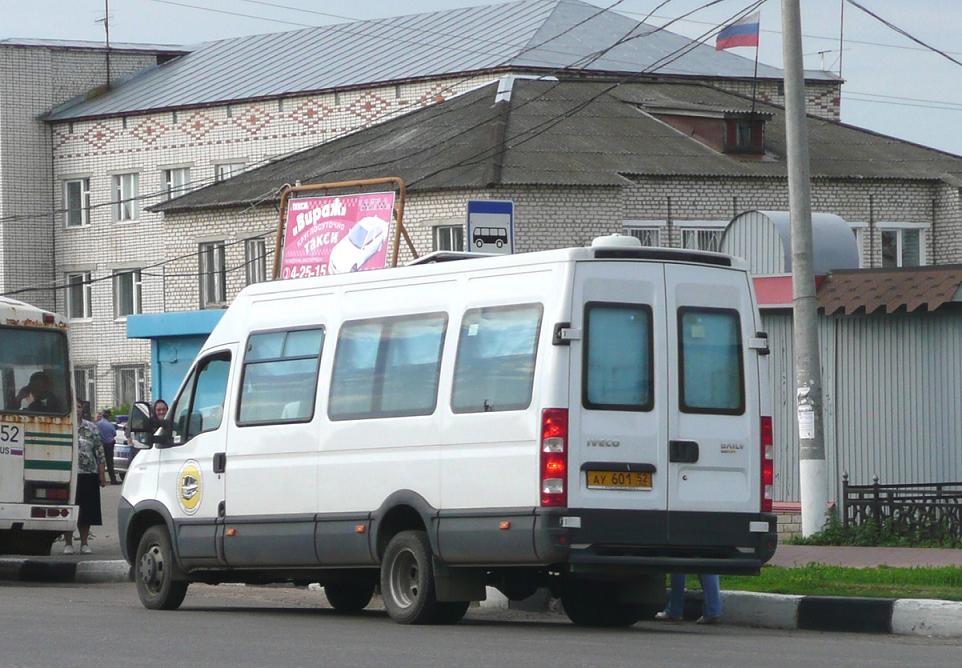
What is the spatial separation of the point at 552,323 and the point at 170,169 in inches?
1804

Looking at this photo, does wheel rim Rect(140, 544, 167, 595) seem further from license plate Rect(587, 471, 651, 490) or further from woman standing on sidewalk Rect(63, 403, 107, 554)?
woman standing on sidewalk Rect(63, 403, 107, 554)

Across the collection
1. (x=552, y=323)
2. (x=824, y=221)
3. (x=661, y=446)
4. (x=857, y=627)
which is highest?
(x=824, y=221)

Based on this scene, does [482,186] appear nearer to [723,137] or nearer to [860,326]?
[723,137]

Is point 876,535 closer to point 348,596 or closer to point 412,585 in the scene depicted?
point 348,596

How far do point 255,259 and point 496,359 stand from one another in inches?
1346

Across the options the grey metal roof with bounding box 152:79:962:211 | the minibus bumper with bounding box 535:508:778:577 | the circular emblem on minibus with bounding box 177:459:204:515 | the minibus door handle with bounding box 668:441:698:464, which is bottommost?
the minibus bumper with bounding box 535:508:778:577

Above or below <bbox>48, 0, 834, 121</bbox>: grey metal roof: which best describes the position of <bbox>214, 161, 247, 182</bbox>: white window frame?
below

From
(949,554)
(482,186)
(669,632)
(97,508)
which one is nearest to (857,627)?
(669,632)

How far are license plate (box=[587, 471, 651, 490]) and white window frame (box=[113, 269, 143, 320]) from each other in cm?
4590

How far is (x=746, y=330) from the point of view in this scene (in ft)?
42.5

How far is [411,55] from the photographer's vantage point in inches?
2131

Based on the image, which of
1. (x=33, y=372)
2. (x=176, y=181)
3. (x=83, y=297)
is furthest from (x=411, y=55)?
(x=33, y=372)

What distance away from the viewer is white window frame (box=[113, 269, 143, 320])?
2256 inches

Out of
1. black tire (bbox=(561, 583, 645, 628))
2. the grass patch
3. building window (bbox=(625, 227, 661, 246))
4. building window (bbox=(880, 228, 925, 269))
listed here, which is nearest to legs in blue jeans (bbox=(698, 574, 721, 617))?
black tire (bbox=(561, 583, 645, 628))
